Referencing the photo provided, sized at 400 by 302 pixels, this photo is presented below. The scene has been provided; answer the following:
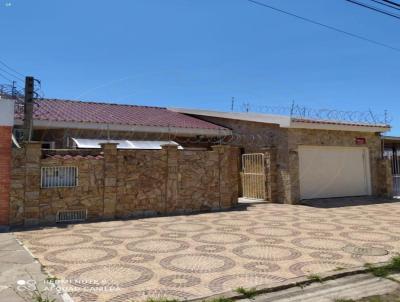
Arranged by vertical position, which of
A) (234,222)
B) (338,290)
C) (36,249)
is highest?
(234,222)

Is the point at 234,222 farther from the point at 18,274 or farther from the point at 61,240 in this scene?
the point at 18,274

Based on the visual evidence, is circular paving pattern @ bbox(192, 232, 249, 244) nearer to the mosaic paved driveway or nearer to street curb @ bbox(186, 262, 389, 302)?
the mosaic paved driveway

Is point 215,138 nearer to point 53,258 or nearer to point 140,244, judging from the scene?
point 140,244

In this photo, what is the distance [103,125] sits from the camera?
1689 centimetres

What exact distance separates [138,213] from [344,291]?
883cm

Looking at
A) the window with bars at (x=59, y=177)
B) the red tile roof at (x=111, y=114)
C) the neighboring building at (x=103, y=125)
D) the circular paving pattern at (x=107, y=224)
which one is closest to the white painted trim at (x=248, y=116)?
the red tile roof at (x=111, y=114)

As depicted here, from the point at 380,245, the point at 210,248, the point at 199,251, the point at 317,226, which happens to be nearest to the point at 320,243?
the point at 380,245

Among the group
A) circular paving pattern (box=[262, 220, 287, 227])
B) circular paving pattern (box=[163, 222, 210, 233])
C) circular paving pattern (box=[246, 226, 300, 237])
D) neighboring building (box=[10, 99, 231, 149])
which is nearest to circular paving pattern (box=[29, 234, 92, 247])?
circular paving pattern (box=[163, 222, 210, 233])

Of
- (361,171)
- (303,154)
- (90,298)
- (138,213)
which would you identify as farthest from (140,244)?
(361,171)

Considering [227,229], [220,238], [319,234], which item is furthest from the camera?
[227,229]

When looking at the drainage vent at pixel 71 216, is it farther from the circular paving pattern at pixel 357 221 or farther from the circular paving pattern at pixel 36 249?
the circular paving pattern at pixel 357 221

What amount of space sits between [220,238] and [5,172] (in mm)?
6564

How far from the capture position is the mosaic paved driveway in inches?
247

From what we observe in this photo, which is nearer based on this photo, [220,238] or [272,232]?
[220,238]
